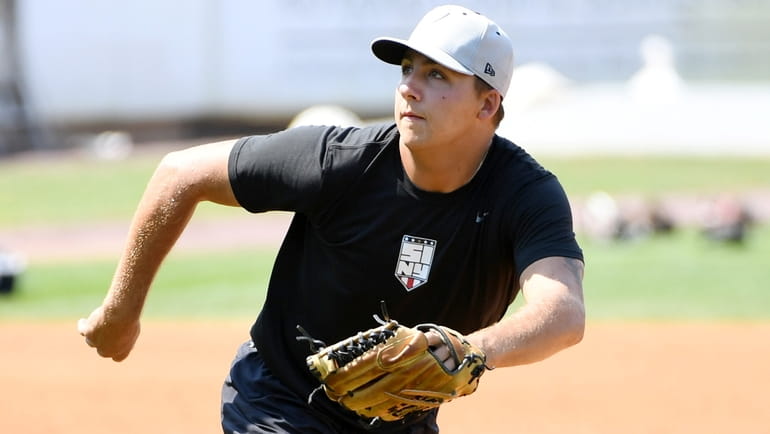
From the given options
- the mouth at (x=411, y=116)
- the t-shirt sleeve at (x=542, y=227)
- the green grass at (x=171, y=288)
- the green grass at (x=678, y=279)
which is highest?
the mouth at (x=411, y=116)

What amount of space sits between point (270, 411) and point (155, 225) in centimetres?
75

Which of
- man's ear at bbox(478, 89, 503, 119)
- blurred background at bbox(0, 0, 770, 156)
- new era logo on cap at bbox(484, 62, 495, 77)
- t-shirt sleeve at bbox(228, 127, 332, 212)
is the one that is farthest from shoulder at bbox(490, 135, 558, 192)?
blurred background at bbox(0, 0, 770, 156)

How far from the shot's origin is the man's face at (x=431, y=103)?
12.7 ft

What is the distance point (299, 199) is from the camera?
4.07 m

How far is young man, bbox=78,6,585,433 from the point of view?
392 centimetres

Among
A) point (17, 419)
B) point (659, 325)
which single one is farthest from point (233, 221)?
point (17, 419)

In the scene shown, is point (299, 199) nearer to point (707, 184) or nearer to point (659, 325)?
point (659, 325)

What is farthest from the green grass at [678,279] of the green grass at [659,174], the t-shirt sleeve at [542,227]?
the t-shirt sleeve at [542,227]

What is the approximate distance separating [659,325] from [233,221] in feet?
31.4

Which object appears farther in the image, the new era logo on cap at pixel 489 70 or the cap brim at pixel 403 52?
the new era logo on cap at pixel 489 70

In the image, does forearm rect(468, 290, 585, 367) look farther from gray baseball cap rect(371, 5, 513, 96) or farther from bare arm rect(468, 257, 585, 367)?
gray baseball cap rect(371, 5, 513, 96)

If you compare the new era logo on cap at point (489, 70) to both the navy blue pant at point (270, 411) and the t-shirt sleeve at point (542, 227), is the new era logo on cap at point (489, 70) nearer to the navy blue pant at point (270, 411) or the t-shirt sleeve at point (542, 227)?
the t-shirt sleeve at point (542, 227)

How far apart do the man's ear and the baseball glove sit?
918 mm

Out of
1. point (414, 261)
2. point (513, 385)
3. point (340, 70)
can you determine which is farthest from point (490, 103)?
point (340, 70)
